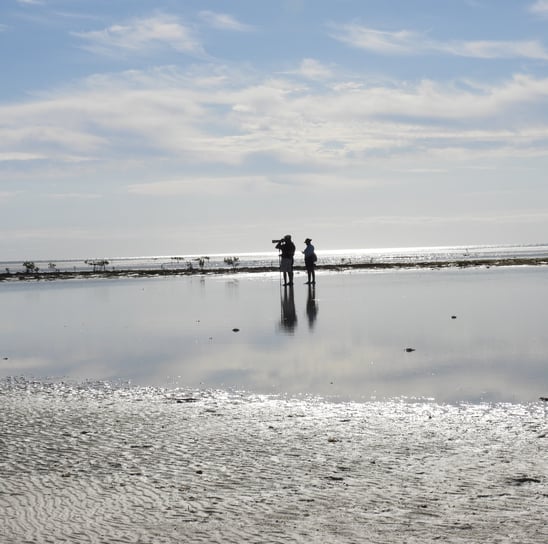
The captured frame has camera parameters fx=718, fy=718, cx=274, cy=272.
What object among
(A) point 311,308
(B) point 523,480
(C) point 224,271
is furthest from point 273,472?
(C) point 224,271

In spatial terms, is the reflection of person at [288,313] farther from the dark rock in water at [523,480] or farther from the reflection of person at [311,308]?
the dark rock in water at [523,480]

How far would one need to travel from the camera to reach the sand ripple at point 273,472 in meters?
5.46

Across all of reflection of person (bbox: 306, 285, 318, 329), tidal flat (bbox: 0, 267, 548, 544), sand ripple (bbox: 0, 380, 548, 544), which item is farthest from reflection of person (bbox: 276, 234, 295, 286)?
sand ripple (bbox: 0, 380, 548, 544)

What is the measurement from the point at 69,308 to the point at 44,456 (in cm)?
2238

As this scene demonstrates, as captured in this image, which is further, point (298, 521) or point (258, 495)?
point (258, 495)

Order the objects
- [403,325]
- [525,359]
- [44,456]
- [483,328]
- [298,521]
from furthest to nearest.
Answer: [403,325] < [483,328] < [525,359] < [44,456] < [298,521]

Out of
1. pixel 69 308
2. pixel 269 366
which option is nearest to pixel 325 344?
pixel 269 366

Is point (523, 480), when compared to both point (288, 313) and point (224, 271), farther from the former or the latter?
point (224, 271)

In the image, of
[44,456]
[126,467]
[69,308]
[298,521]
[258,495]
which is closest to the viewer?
[298,521]

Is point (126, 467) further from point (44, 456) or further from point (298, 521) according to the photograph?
point (298, 521)

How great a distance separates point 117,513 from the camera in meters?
5.87

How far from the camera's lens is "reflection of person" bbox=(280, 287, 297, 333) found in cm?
1919

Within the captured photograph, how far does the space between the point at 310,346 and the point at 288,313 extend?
7.84m

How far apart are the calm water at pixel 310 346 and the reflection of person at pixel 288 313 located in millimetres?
41
